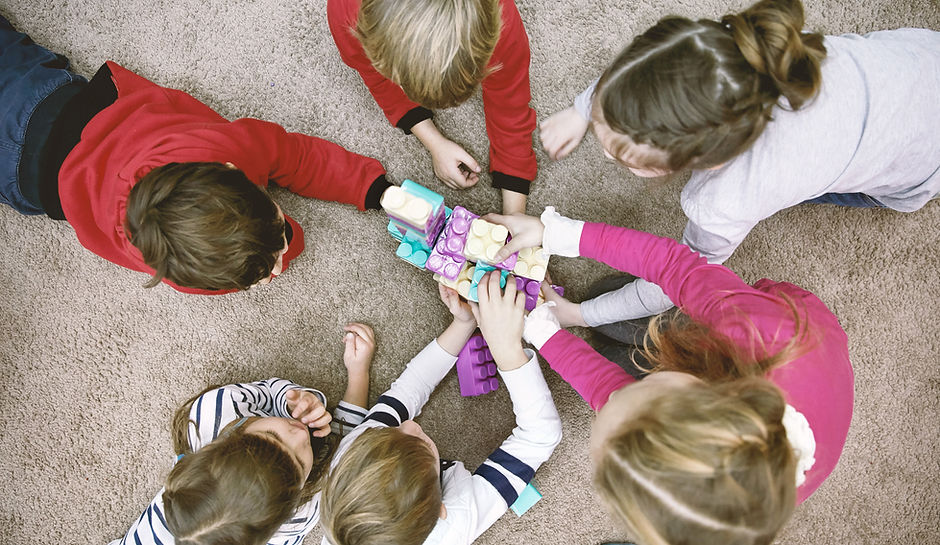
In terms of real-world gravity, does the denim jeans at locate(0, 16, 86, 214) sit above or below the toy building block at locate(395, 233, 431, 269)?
above

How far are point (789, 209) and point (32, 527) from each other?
59.7 inches

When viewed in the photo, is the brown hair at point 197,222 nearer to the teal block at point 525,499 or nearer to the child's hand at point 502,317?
the child's hand at point 502,317

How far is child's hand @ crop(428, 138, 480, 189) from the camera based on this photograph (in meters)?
0.94

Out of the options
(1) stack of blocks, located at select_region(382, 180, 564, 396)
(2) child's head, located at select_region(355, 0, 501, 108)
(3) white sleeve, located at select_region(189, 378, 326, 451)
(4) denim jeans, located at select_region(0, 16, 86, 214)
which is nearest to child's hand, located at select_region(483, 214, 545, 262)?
(1) stack of blocks, located at select_region(382, 180, 564, 396)

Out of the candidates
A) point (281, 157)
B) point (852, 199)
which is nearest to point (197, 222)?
point (281, 157)

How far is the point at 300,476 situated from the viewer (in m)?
0.76

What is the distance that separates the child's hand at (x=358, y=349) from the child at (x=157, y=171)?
178 millimetres

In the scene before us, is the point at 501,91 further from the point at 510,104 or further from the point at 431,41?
the point at 431,41

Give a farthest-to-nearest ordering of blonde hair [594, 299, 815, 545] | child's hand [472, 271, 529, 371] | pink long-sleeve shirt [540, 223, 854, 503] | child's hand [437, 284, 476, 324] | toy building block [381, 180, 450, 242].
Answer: child's hand [437, 284, 476, 324]
child's hand [472, 271, 529, 371]
toy building block [381, 180, 450, 242]
pink long-sleeve shirt [540, 223, 854, 503]
blonde hair [594, 299, 815, 545]

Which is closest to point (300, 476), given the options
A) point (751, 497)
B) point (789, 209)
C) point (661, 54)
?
point (751, 497)

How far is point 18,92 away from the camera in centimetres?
83

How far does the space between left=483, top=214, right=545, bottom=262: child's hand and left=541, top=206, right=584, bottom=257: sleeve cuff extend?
0.05 feet

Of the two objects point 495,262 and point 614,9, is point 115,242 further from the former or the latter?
point 614,9

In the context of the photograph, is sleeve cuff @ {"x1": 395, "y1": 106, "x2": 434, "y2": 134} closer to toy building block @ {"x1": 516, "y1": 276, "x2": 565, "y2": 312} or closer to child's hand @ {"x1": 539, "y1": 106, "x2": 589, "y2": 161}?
child's hand @ {"x1": 539, "y1": 106, "x2": 589, "y2": 161}
